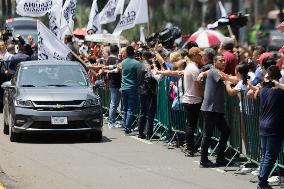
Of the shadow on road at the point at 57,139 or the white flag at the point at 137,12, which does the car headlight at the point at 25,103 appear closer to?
the shadow on road at the point at 57,139

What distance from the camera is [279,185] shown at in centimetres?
1396

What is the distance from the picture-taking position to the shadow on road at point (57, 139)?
19.2 m

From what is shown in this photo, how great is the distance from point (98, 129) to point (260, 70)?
14.4 ft

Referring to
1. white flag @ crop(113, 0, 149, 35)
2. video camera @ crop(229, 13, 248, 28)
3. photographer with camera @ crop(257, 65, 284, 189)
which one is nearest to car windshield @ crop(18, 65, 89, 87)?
white flag @ crop(113, 0, 149, 35)

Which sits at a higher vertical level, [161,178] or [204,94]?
[204,94]

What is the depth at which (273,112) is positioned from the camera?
13188 millimetres

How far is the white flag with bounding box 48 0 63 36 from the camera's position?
80.9 feet

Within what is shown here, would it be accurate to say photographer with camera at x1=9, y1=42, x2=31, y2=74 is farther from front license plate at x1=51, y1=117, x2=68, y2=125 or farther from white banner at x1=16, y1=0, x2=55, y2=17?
front license plate at x1=51, y1=117, x2=68, y2=125

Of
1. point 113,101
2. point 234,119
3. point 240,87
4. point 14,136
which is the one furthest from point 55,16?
point 240,87

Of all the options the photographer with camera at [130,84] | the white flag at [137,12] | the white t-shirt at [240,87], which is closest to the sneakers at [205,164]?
the white t-shirt at [240,87]

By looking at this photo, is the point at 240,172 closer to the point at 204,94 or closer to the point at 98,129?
the point at 204,94

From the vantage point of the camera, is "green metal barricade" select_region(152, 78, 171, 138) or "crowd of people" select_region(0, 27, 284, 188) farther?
"green metal barricade" select_region(152, 78, 171, 138)

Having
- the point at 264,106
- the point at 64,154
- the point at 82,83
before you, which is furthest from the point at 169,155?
the point at 264,106

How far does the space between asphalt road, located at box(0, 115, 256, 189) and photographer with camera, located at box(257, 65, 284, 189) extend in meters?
0.70
